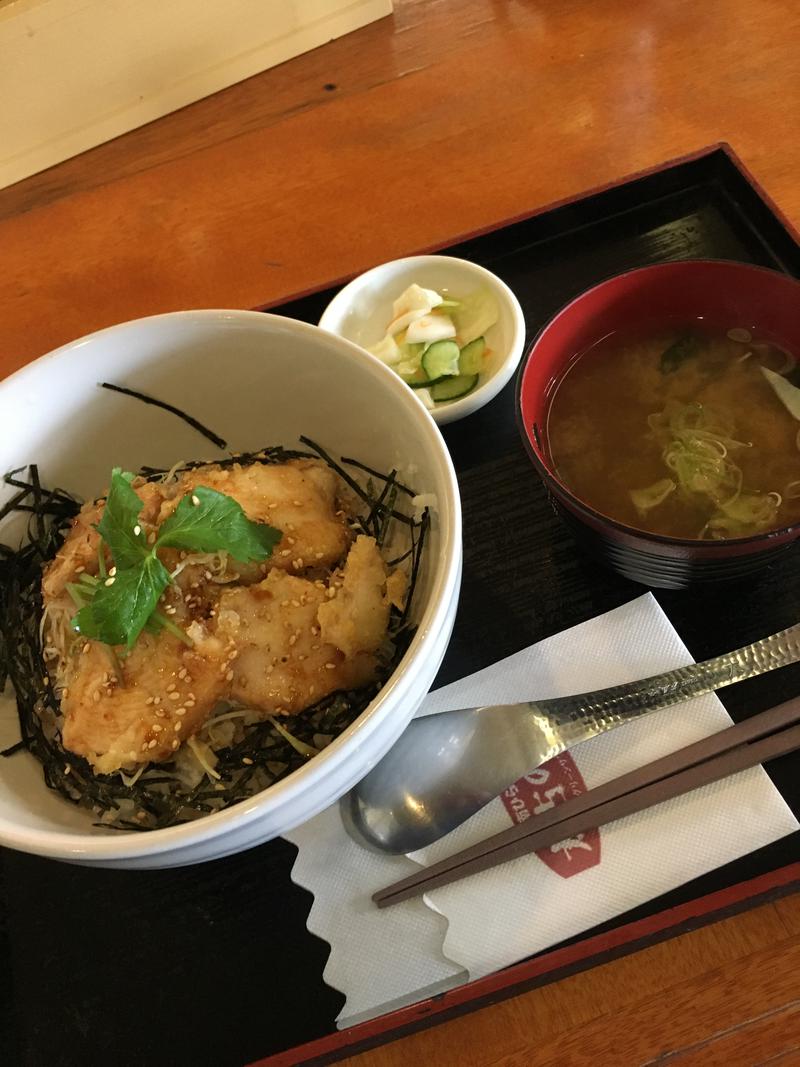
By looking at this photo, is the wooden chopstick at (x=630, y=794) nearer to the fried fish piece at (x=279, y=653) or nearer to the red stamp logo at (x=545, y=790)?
the red stamp logo at (x=545, y=790)

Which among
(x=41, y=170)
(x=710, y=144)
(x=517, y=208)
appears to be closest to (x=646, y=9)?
(x=710, y=144)

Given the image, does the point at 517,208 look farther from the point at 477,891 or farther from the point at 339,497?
the point at 477,891

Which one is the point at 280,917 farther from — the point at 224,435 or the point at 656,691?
the point at 224,435

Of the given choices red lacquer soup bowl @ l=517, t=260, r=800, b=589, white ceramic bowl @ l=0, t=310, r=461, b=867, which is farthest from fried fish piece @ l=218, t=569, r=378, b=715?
red lacquer soup bowl @ l=517, t=260, r=800, b=589

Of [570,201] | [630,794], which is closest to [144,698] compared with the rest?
[630,794]

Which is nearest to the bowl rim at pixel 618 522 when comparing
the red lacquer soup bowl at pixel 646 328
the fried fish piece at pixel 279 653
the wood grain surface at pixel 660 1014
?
the red lacquer soup bowl at pixel 646 328

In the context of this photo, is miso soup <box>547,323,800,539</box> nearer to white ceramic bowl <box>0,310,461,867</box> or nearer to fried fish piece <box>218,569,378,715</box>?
white ceramic bowl <box>0,310,461,867</box>
